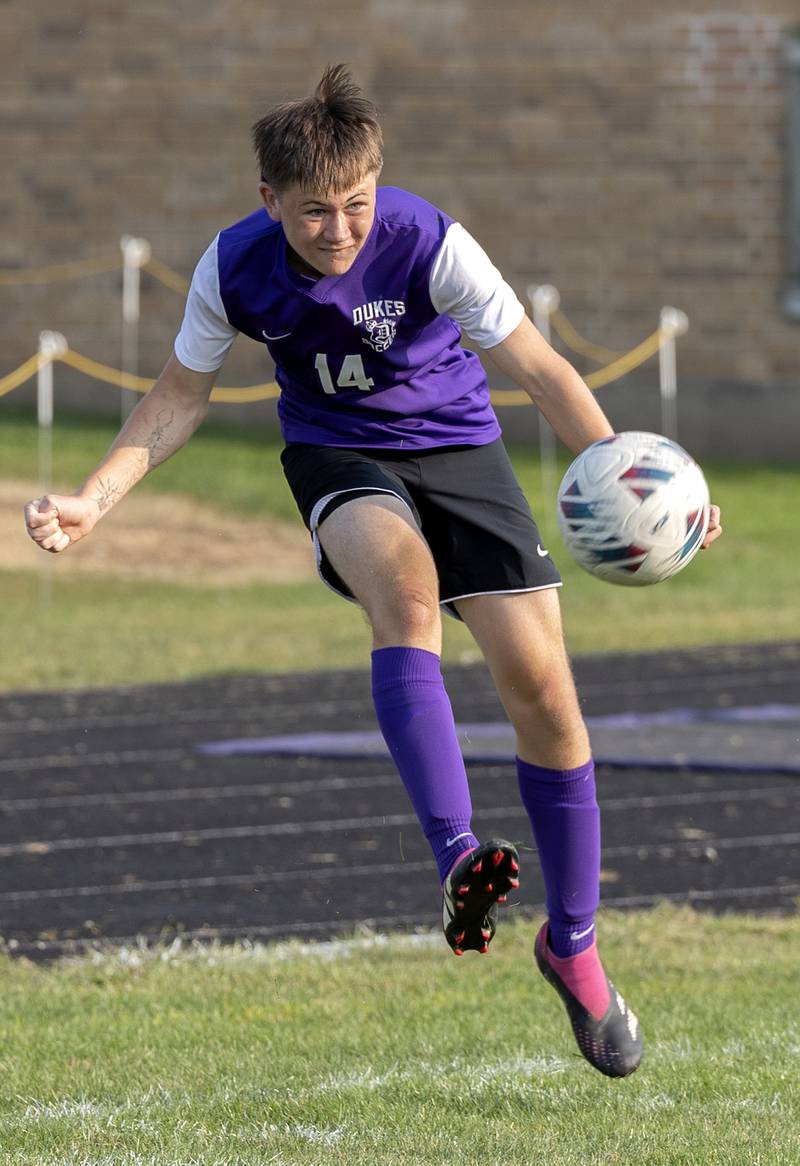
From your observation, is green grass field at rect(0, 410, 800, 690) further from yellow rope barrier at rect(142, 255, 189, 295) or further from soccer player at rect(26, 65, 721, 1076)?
soccer player at rect(26, 65, 721, 1076)

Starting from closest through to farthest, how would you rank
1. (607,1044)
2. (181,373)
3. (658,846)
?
(607,1044)
(181,373)
(658,846)

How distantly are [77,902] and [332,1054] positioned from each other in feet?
7.67

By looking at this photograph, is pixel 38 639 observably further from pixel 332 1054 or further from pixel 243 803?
pixel 332 1054

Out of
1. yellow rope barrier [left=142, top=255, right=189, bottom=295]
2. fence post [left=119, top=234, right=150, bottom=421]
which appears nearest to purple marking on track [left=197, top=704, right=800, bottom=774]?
fence post [left=119, top=234, right=150, bottom=421]

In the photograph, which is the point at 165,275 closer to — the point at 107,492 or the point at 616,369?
the point at 616,369

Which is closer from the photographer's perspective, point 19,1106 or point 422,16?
point 19,1106

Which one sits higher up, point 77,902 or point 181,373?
point 181,373

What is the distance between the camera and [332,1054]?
17.7 ft

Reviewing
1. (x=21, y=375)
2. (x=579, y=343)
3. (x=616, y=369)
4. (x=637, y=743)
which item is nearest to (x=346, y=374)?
(x=637, y=743)

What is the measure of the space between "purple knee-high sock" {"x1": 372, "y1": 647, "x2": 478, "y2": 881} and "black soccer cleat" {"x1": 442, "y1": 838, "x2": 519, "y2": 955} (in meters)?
0.19

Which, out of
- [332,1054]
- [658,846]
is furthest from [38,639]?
[332,1054]

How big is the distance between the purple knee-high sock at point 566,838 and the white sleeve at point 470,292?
44.3 inches

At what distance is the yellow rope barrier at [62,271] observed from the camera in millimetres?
22750

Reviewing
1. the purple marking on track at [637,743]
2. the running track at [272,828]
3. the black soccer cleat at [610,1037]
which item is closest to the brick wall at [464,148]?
the running track at [272,828]
